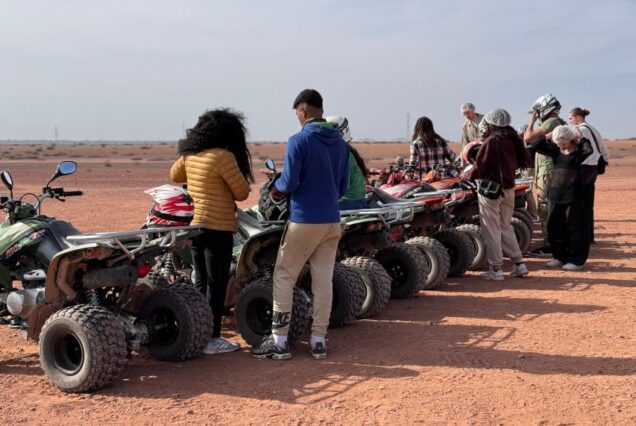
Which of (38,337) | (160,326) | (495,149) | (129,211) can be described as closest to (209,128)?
(160,326)

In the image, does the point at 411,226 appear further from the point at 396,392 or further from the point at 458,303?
the point at 396,392

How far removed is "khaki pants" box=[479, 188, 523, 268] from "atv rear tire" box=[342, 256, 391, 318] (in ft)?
7.72

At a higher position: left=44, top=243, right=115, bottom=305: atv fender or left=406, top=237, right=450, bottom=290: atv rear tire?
left=44, top=243, right=115, bottom=305: atv fender

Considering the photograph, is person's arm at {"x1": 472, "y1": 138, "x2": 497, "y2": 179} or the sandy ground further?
person's arm at {"x1": 472, "y1": 138, "x2": 497, "y2": 179}

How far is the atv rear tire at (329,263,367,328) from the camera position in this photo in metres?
7.35

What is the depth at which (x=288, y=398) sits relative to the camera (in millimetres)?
5434

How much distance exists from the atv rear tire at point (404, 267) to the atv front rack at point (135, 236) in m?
3.12

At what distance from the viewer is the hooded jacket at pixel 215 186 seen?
632cm

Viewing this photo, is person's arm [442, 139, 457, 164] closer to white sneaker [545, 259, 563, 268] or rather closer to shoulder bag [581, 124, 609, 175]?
shoulder bag [581, 124, 609, 175]

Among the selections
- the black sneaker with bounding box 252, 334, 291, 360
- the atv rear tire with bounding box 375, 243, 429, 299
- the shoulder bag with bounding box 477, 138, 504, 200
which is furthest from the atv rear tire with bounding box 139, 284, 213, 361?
the shoulder bag with bounding box 477, 138, 504, 200

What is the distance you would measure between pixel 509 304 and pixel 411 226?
1609 mm

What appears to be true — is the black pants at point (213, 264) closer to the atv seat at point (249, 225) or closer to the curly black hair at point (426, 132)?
the atv seat at point (249, 225)

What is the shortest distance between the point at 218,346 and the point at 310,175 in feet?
5.28

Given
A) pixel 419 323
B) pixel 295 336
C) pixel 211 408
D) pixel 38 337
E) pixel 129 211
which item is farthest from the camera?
pixel 129 211
